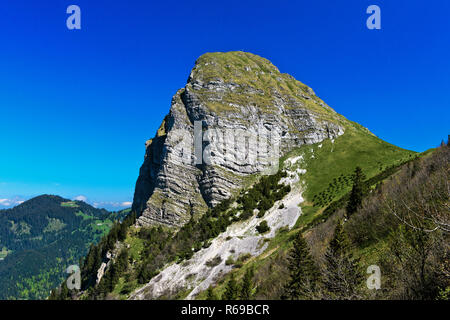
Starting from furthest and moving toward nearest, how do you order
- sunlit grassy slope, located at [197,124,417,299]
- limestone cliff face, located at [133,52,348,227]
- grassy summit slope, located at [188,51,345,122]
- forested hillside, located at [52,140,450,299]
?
grassy summit slope, located at [188,51,345,122], limestone cliff face, located at [133,52,348,227], sunlit grassy slope, located at [197,124,417,299], forested hillside, located at [52,140,450,299]

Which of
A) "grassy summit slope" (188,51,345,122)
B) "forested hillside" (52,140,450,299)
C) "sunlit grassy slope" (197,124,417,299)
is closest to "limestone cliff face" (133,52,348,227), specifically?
"grassy summit slope" (188,51,345,122)

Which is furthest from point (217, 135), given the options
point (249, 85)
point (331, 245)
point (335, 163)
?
point (331, 245)

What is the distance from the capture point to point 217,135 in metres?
109

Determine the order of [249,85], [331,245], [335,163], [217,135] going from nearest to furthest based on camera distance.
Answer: [331,245]
[335,163]
[217,135]
[249,85]

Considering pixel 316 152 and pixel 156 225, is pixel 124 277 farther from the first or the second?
pixel 316 152

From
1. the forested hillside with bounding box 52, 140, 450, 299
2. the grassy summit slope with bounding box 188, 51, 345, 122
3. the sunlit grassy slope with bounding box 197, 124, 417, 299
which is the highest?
the grassy summit slope with bounding box 188, 51, 345, 122

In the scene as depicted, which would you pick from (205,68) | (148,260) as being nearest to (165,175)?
(148,260)

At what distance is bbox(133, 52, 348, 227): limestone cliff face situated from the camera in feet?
341

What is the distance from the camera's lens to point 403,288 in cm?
1305

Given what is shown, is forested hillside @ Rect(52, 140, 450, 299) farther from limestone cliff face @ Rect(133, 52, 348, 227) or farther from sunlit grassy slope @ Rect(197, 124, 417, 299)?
limestone cliff face @ Rect(133, 52, 348, 227)

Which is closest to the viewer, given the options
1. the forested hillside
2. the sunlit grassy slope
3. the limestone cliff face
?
the forested hillside

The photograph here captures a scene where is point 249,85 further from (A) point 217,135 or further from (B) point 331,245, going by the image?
(B) point 331,245

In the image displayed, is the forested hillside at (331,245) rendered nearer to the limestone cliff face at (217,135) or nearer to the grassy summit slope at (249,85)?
the limestone cliff face at (217,135)
